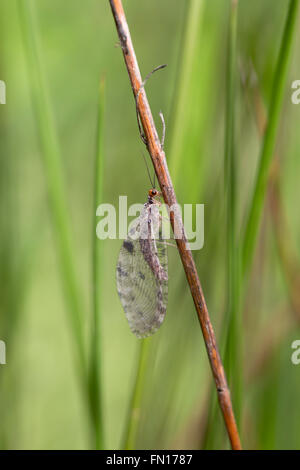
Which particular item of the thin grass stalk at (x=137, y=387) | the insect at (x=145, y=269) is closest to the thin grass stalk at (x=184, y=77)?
the insect at (x=145, y=269)

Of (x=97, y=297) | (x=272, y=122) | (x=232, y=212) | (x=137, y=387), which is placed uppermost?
(x=272, y=122)

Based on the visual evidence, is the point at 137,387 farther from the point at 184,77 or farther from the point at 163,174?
the point at 184,77

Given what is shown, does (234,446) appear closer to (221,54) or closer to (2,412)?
(2,412)

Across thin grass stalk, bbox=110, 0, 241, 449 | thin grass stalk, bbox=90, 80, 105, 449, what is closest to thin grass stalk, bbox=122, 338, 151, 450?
thin grass stalk, bbox=90, 80, 105, 449

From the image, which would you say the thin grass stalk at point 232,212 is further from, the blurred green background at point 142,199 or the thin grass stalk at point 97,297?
the thin grass stalk at point 97,297

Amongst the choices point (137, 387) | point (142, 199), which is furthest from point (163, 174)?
point (142, 199)

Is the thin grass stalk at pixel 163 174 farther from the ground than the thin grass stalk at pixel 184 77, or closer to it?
closer to it
